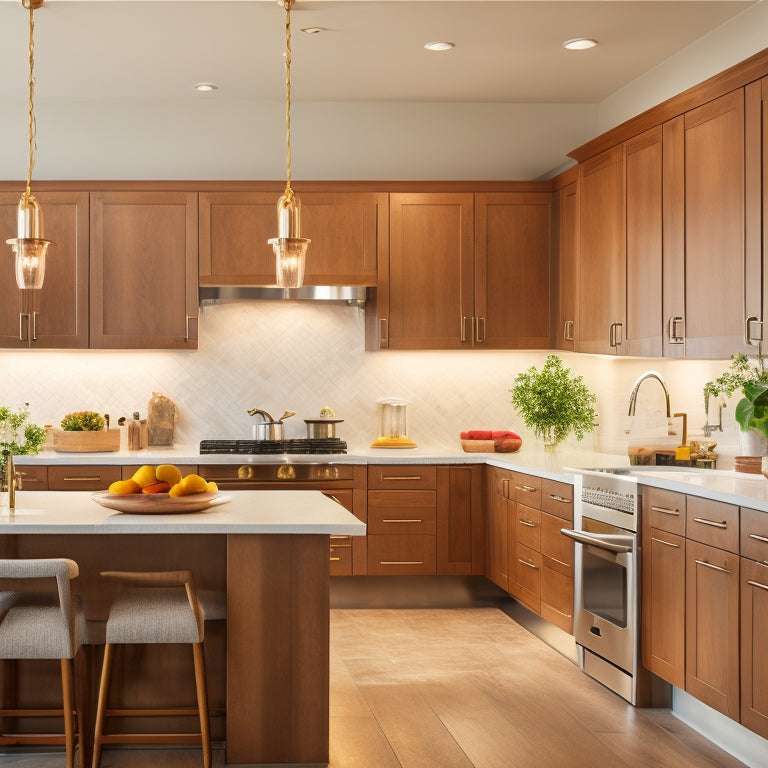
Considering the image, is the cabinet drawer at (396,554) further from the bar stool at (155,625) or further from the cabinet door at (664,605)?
the bar stool at (155,625)

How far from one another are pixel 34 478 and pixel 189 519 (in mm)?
2729

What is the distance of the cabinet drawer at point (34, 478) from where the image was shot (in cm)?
556

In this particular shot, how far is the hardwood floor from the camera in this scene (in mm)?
3414

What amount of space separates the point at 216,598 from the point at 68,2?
8.70 ft

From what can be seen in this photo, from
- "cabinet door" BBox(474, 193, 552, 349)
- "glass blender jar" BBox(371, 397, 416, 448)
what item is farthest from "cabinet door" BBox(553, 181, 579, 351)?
"glass blender jar" BBox(371, 397, 416, 448)

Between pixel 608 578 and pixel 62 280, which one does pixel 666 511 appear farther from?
pixel 62 280

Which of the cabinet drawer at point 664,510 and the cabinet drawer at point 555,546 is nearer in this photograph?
the cabinet drawer at point 664,510

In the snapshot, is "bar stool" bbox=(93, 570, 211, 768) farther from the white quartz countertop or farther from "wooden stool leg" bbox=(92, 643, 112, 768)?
the white quartz countertop

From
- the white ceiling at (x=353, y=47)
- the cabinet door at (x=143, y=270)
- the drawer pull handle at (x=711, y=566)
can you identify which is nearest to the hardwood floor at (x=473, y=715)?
the drawer pull handle at (x=711, y=566)

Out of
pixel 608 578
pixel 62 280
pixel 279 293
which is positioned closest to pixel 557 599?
pixel 608 578

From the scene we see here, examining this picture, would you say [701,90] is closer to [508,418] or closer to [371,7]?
[371,7]

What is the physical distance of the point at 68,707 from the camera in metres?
3.05

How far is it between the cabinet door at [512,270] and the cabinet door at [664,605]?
7.68 ft

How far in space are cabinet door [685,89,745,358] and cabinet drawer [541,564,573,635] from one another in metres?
1.27
